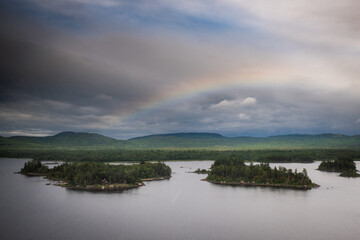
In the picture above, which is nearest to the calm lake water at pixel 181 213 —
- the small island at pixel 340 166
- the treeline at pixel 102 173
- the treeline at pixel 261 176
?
the treeline at pixel 261 176

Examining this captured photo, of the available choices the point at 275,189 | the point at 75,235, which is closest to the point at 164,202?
the point at 75,235

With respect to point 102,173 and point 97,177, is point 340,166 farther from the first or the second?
point 97,177

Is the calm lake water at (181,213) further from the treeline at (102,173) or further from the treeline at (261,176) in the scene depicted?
the treeline at (102,173)

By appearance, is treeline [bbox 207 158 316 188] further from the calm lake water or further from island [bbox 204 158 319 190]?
the calm lake water

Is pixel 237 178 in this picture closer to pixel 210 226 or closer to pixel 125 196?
pixel 125 196

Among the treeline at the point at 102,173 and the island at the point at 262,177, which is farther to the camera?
the island at the point at 262,177

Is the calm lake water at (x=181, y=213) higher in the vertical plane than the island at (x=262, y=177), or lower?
lower

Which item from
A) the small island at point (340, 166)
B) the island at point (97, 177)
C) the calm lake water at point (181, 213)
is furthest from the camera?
the small island at point (340, 166)
